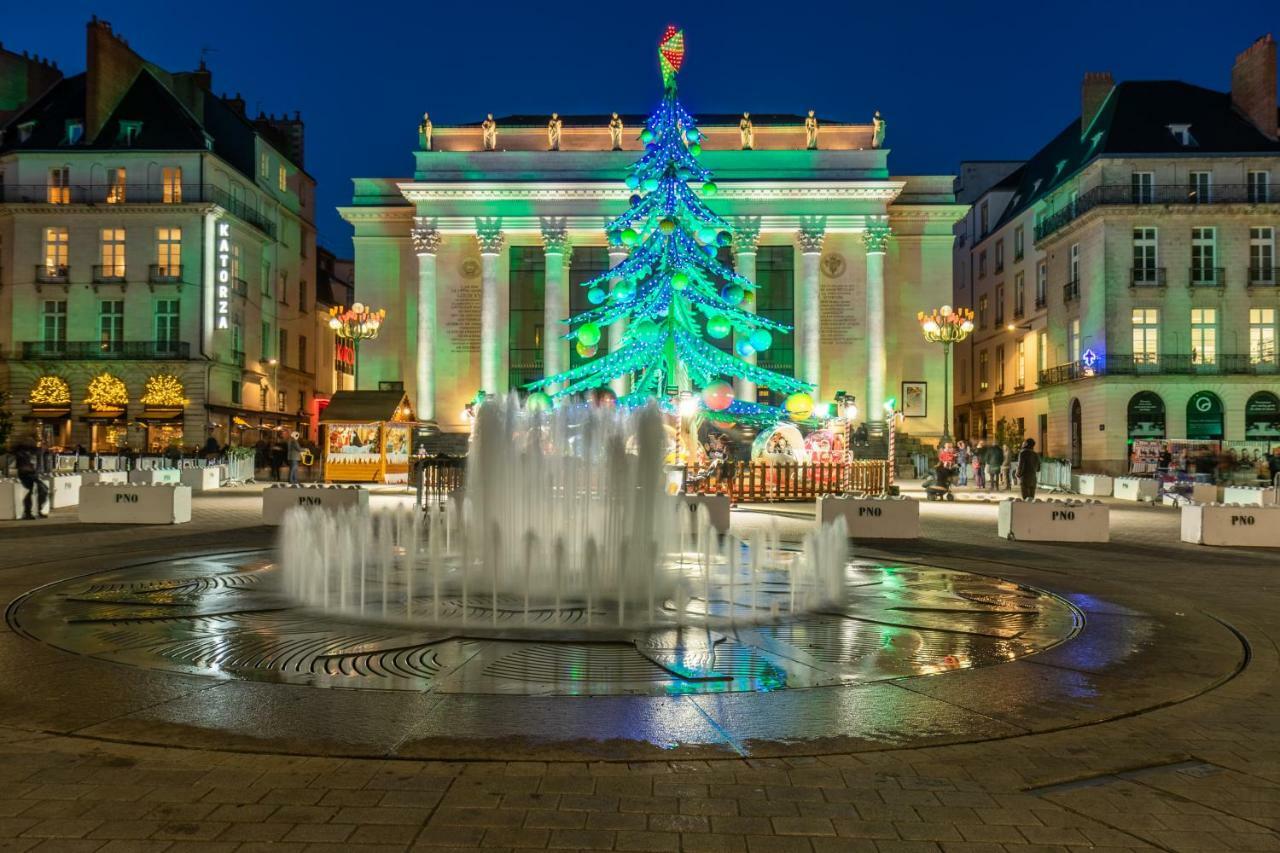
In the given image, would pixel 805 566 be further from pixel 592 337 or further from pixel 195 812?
pixel 592 337

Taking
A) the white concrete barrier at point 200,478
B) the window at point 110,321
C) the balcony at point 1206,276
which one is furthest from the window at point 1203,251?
the window at point 110,321

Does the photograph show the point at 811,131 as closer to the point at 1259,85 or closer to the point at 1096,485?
the point at 1259,85

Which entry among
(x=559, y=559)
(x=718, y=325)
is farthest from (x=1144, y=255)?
(x=559, y=559)

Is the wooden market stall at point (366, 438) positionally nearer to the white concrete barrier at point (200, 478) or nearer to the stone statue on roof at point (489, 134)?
the white concrete barrier at point (200, 478)

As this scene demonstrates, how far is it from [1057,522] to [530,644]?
13.1m

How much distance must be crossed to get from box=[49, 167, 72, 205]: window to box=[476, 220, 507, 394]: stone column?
2234cm

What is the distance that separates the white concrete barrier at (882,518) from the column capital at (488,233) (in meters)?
36.4

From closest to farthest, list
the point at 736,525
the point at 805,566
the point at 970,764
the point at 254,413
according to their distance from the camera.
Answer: the point at 970,764 < the point at 805,566 < the point at 736,525 < the point at 254,413

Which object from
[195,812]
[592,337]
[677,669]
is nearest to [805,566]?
[677,669]

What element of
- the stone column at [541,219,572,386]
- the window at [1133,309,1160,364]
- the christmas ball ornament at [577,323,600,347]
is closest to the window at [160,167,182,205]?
the stone column at [541,219,572,386]

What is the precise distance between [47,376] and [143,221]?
378 inches

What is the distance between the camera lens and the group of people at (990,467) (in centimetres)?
2347

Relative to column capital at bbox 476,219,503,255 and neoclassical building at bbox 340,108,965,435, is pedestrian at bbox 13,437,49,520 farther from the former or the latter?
column capital at bbox 476,219,503,255

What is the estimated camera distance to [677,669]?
7234mm
